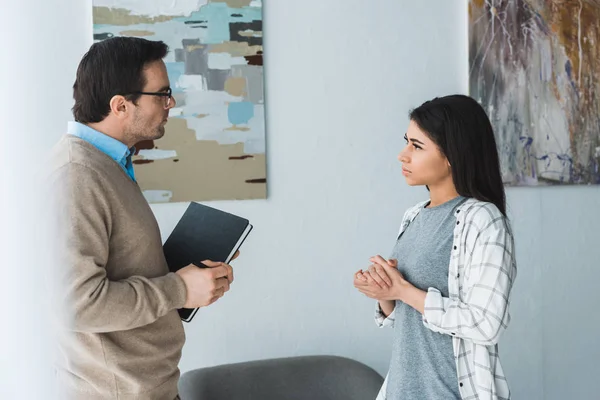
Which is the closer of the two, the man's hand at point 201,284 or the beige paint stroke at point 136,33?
the man's hand at point 201,284

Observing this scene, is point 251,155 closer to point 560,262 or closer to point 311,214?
point 311,214

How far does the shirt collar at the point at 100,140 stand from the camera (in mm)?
1310

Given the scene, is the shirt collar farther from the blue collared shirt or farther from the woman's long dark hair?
the woman's long dark hair

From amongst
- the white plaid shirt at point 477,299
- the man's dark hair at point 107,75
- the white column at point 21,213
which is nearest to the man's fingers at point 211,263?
the man's dark hair at point 107,75

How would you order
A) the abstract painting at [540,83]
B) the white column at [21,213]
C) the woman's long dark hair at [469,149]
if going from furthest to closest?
the abstract painting at [540,83]
the woman's long dark hair at [469,149]
the white column at [21,213]

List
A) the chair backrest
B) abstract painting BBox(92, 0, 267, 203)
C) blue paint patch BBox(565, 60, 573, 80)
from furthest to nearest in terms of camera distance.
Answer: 1. blue paint patch BBox(565, 60, 573, 80)
2. abstract painting BBox(92, 0, 267, 203)
3. the chair backrest

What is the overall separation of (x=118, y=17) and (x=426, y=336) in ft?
5.69

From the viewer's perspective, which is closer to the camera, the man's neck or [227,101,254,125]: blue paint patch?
the man's neck

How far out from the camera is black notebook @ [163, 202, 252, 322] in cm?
146

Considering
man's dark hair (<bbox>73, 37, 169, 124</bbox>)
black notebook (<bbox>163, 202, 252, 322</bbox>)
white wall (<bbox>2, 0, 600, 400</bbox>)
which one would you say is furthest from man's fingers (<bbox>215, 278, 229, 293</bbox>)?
white wall (<bbox>2, 0, 600, 400</bbox>)

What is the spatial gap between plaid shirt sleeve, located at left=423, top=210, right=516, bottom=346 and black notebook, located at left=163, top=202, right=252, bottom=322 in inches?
20.6

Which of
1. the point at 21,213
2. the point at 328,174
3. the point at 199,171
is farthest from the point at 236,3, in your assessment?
the point at 21,213

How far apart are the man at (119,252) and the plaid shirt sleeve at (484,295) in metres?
0.54

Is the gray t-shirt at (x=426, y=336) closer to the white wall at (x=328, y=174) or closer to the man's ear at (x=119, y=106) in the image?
the man's ear at (x=119, y=106)
